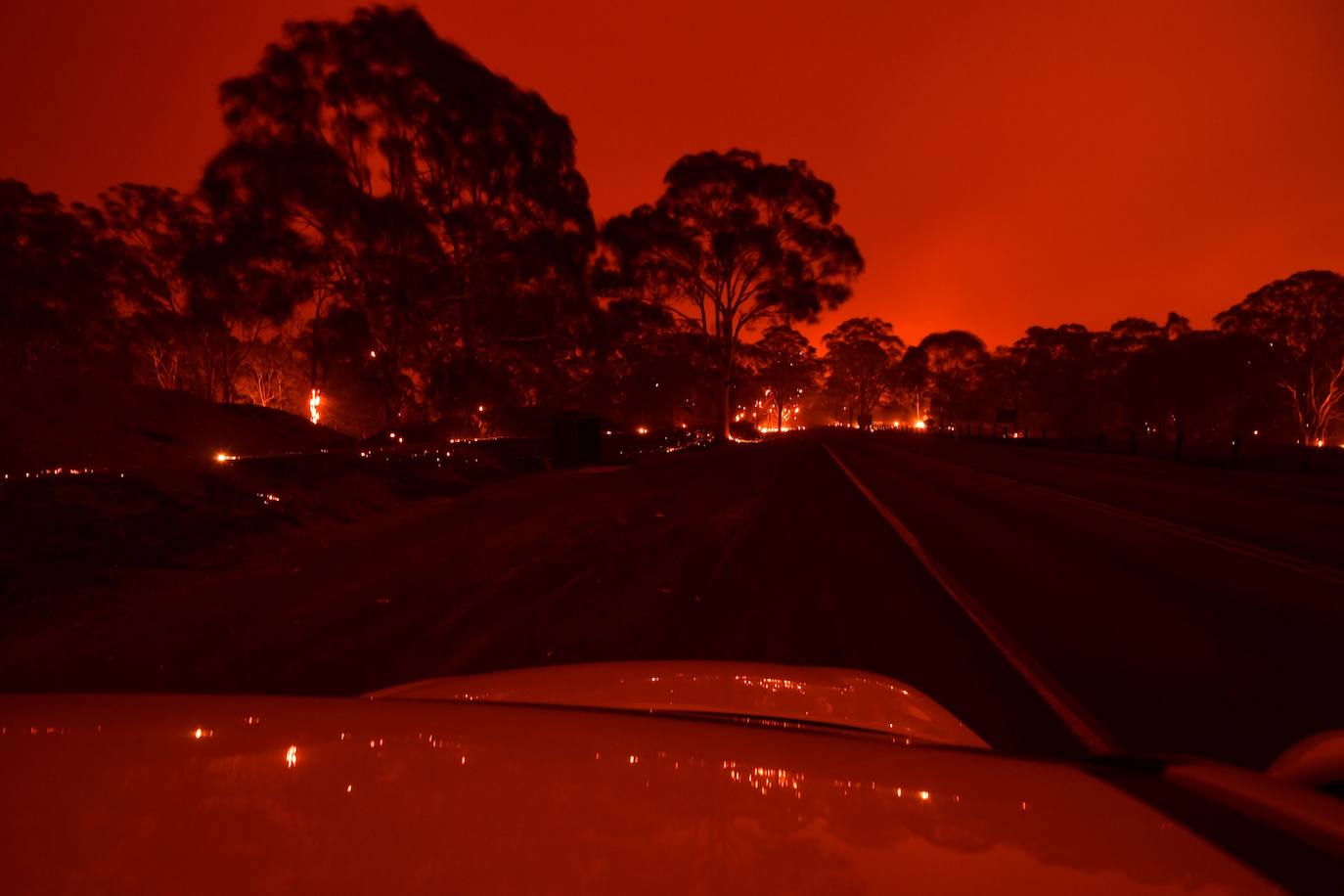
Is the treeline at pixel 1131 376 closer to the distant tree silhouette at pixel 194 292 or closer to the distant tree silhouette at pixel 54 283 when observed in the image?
the distant tree silhouette at pixel 194 292

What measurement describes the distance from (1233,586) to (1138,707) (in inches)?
162

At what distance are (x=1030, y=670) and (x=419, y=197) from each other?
2389cm

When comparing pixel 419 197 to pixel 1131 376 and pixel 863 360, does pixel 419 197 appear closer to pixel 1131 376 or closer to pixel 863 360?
pixel 1131 376

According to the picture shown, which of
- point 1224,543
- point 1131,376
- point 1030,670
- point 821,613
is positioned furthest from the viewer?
point 1131,376

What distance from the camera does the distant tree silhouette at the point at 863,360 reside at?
9319 centimetres

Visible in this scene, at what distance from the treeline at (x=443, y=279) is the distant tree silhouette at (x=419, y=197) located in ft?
0.23

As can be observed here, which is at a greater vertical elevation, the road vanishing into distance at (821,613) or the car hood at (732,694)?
the car hood at (732,694)

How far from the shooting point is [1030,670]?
488cm

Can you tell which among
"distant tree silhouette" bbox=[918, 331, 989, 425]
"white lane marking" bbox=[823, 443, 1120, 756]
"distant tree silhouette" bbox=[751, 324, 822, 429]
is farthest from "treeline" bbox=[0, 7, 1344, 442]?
"distant tree silhouette" bbox=[918, 331, 989, 425]

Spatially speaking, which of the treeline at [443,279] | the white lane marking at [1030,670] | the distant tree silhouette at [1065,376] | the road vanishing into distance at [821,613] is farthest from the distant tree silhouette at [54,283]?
the distant tree silhouette at [1065,376]

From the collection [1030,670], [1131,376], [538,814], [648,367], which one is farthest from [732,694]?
[1131,376]

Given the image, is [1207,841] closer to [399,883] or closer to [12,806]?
[399,883]

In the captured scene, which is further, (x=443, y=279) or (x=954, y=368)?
(x=954, y=368)

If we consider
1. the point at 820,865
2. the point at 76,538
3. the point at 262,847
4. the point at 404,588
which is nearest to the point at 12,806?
the point at 262,847
